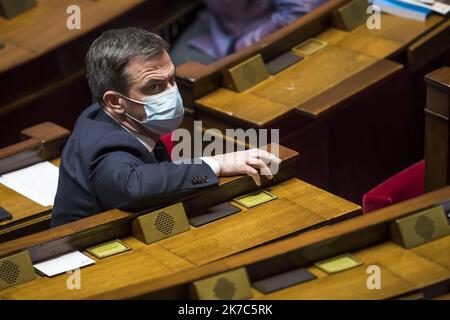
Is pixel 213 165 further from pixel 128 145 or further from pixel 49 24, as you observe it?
pixel 49 24

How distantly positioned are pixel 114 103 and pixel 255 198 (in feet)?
1.73

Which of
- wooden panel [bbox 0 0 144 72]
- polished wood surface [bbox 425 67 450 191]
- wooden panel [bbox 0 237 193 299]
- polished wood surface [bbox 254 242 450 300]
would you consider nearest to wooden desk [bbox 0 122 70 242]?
wooden panel [bbox 0 237 193 299]

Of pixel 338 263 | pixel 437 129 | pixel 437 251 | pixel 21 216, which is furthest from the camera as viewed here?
pixel 437 129

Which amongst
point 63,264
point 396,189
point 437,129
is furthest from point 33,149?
point 437,129

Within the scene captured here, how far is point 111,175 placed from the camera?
3793 millimetres

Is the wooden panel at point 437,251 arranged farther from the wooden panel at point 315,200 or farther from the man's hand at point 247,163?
the man's hand at point 247,163

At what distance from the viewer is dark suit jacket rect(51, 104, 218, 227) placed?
3781 mm

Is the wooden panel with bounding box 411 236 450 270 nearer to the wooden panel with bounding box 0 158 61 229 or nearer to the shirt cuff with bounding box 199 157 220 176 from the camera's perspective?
the shirt cuff with bounding box 199 157 220 176

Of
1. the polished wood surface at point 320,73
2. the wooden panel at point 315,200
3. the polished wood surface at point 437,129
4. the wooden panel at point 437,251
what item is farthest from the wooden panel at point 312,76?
the wooden panel at point 437,251

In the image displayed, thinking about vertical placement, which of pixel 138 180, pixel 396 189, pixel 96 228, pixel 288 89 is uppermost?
pixel 138 180

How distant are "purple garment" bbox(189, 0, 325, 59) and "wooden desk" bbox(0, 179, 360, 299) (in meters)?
1.73

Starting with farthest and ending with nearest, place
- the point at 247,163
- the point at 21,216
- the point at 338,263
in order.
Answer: the point at 21,216 < the point at 247,163 < the point at 338,263

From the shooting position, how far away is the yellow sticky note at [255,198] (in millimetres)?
3984

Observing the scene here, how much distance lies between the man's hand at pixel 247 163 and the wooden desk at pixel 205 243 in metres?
0.10
